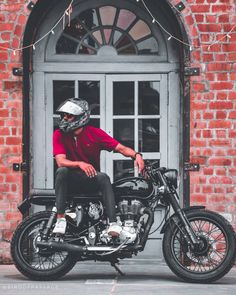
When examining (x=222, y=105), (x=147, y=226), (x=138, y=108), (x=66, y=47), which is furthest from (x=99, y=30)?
(x=147, y=226)

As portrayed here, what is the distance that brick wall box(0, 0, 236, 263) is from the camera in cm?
914

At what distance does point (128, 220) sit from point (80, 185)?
0.56m

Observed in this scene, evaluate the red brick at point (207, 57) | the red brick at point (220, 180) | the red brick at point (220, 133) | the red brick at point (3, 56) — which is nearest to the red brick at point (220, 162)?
the red brick at point (220, 180)

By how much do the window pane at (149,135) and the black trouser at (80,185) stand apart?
185cm

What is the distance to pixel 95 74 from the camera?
9.55 metres

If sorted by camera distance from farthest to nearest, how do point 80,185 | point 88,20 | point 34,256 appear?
point 88,20
point 34,256
point 80,185

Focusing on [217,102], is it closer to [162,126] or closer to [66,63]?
[162,126]

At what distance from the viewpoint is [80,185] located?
309 inches

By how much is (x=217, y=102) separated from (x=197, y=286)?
92.4 inches

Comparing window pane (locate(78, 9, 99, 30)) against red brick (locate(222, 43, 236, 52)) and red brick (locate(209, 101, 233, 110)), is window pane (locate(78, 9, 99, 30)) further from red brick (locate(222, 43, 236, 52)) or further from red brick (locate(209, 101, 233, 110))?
red brick (locate(209, 101, 233, 110))

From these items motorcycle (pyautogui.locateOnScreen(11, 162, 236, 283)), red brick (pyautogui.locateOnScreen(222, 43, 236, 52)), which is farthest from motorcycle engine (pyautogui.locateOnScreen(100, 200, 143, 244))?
red brick (pyautogui.locateOnScreen(222, 43, 236, 52))

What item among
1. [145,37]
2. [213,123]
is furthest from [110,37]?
[213,123]

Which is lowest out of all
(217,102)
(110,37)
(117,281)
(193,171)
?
(117,281)

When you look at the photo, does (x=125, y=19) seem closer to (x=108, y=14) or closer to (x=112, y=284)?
(x=108, y=14)
